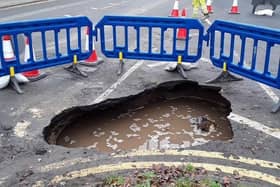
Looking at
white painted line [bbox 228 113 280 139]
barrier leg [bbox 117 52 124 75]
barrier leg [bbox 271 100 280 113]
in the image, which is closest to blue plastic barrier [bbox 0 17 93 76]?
barrier leg [bbox 117 52 124 75]

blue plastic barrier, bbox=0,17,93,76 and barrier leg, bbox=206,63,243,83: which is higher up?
blue plastic barrier, bbox=0,17,93,76

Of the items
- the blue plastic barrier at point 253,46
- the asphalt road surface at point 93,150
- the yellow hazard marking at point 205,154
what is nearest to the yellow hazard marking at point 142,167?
the asphalt road surface at point 93,150

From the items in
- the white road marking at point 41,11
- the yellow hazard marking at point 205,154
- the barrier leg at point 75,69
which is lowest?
the yellow hazard marking at point 205,154

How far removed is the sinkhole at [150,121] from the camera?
523 cm

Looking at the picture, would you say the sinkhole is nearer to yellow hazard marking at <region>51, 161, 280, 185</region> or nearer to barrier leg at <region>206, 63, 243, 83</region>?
barrier leg at <region>206, 63, 243, 83</region>

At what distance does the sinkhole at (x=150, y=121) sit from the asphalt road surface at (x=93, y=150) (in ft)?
0.51

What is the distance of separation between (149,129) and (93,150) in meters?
1.11

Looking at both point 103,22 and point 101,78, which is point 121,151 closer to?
point 101,78

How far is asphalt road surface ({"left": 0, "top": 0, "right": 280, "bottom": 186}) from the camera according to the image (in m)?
4.28

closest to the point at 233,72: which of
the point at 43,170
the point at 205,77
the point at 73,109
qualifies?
the point at 205,77

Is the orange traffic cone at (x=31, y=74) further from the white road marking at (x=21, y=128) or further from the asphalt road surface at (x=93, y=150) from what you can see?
the white road marking at (x=21, y=128)

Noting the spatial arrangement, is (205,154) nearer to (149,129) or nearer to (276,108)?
(149,129)

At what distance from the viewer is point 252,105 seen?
600 centimetres

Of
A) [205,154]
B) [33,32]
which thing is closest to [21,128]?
[33,32]
